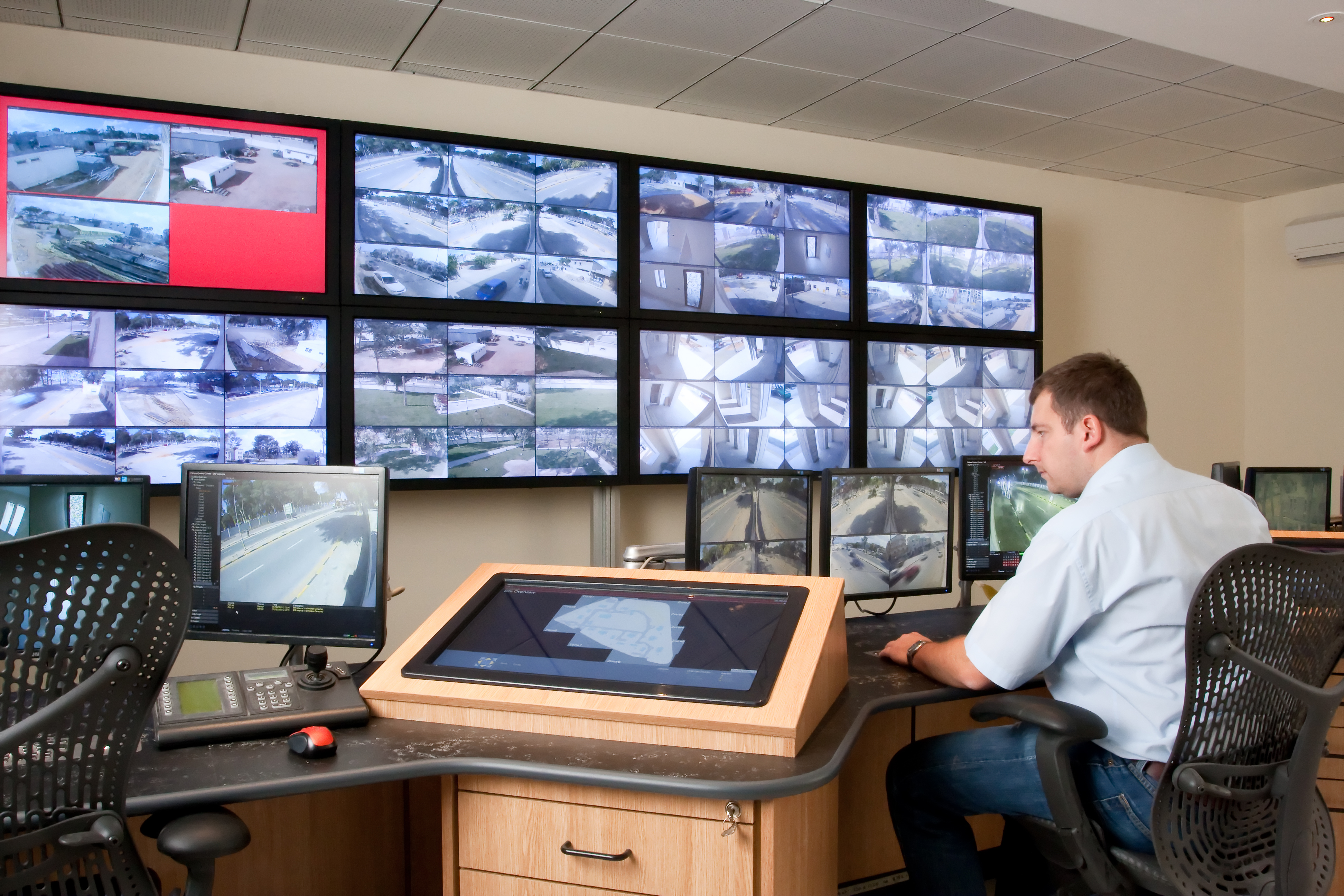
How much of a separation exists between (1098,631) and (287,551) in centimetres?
149

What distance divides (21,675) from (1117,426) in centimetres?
171

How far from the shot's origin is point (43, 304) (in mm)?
2863

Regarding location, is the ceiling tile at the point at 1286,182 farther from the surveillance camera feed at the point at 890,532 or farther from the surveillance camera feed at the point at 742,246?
the surveillance camera feed at the point at 890,532

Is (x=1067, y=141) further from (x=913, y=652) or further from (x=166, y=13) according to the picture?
(x=166, y=13)

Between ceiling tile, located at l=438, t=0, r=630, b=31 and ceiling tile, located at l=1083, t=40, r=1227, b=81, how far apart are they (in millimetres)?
1907

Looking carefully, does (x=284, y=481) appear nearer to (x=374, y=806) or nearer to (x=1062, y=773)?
(x=374, y=806)

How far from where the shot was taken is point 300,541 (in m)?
1.76

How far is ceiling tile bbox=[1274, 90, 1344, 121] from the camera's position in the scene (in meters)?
3.94

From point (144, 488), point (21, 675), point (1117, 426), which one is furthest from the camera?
point (144, 488)

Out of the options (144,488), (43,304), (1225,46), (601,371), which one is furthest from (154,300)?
(1225,46)

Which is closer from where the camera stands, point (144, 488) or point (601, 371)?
point (144, 488)

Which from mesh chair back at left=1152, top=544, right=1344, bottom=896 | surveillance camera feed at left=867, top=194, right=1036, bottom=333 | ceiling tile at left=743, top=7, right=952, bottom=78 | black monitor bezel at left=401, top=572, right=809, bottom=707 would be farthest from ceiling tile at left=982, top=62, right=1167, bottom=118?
black monitor bezel at left=401, top=572, right=809, bottom=707

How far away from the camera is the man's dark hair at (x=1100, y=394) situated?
1.70m

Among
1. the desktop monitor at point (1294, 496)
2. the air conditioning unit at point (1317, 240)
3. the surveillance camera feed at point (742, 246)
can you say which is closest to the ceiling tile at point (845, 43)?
the surveillance camera feed at point (742, 246)
